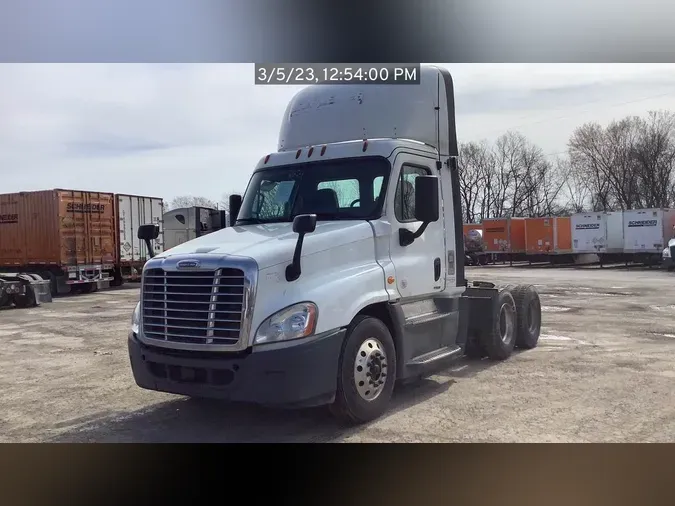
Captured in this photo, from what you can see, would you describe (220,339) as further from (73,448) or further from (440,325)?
(440,325)

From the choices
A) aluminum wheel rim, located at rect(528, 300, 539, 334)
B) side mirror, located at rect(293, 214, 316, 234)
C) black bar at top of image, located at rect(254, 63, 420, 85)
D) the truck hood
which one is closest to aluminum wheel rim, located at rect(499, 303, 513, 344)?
aluminum wheel rim, located at rect(528, 300, 539, 334)

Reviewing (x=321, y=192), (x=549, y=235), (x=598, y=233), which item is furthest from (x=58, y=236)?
(x=598, y=233)

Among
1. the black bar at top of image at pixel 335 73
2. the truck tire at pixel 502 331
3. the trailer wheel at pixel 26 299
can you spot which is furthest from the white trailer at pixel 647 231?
the trailer wheel at pixel 26 299

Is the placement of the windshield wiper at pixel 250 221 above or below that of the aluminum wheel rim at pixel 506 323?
above

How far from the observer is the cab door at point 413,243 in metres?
6.26

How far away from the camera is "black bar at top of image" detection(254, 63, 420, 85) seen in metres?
5.85

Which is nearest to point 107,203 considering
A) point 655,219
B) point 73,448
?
point 73,448

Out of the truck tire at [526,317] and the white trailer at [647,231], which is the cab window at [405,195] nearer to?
the truck tire at [526,317]

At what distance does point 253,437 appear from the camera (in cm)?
556

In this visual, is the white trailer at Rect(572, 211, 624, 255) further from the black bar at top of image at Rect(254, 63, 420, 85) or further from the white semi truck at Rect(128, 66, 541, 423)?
the black bar at top of image at Rect(254, 63, 420, 85)

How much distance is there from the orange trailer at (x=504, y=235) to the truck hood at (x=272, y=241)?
31.4 m

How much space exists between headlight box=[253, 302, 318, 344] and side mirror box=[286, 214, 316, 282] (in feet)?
0.98

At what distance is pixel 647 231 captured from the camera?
31531mm

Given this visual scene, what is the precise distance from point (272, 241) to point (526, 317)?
5.35 m
